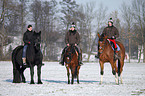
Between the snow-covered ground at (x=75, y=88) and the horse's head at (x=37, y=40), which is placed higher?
the horse's head at (x=37, y=40)

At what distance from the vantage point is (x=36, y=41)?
547 inches

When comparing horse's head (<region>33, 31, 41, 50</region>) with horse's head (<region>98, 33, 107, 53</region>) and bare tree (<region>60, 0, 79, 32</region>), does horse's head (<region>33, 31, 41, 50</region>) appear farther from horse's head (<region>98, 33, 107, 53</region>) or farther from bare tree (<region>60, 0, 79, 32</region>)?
bare tree (<region>60, 0, 79, 32</region>)

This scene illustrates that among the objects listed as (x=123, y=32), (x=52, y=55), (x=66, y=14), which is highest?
(x=66, y=14)

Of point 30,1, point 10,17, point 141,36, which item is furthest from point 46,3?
point 141,36

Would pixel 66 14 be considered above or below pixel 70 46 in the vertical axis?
above

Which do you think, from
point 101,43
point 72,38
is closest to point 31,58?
point 72,38

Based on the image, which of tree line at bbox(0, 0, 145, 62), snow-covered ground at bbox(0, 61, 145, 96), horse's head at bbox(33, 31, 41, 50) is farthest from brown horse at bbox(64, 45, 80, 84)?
tree line at bbox(0, 0, 145, 62)

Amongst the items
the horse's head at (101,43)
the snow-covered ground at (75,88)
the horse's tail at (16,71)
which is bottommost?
the snow-covered ground at (75,88)

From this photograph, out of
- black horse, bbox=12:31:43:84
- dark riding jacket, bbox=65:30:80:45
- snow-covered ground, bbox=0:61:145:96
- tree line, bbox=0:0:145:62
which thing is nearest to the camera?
snow-covered ground, bbox=0:61:145:96

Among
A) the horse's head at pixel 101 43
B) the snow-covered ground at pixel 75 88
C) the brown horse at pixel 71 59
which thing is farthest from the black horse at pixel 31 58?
the horse's head at pixel 101 43

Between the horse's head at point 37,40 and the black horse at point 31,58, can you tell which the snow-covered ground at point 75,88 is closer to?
the black horse at point 31,58

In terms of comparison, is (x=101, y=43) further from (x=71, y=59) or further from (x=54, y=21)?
(x=54, y=21)

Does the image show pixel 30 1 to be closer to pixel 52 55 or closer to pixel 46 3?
pixel 46 3

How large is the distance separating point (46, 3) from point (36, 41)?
5518 cm
